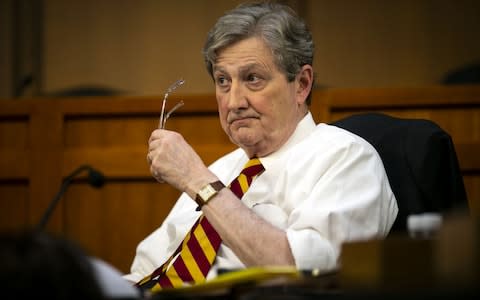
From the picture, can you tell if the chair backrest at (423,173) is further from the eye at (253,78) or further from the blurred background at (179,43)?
the blurred background at (179,43)

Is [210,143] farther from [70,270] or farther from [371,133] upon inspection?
[70,270]

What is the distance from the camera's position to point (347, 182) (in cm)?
217

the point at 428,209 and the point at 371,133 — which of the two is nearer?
the point at 428,209

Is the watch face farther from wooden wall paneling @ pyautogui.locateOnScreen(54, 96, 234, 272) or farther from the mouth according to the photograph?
wooden wall paneling @ pyautogui.locateOnScreen(54, 96, 234, 272)

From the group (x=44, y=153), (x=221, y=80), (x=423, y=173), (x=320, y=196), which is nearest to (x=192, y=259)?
(x=320, y=196)

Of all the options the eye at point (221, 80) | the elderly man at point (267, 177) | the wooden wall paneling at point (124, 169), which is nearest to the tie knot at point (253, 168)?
the elderly man at point (267, 177)

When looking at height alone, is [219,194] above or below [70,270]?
below

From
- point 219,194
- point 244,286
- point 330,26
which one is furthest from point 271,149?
point 330,26

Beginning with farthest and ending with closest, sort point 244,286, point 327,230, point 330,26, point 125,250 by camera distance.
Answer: point 330,26 → point 125,250 → point 327,230 → point 244,286

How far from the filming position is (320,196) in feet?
7.07

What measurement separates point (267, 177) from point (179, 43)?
7.54 ft

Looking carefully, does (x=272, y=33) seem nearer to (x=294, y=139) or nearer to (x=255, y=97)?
(x=255, y=97)

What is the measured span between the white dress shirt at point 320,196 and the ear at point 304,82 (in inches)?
2.5

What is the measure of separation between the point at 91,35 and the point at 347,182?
276cm
